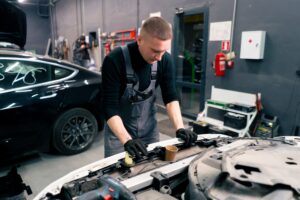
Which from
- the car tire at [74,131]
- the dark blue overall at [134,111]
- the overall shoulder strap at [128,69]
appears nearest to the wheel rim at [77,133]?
the car tire at [74,131]

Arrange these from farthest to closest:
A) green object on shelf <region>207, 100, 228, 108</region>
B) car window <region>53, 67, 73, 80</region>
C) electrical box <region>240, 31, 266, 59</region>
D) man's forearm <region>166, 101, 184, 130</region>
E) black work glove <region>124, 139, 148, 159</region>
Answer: green object on shelf <region>207, 100, 228, 108</region> < electrical box <region>240, 31, 266, 59</region> < car window <region>53, 67, 73, 80</region> < man's forearm <region>166, 101, 184, 130</region> < black work glove <region>124, 139, 148, 159</region>

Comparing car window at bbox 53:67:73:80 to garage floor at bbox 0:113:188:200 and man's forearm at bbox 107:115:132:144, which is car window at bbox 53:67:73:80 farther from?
man's forearm at bbox 107:115:132:144

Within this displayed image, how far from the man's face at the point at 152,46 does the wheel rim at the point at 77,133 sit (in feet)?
6.18

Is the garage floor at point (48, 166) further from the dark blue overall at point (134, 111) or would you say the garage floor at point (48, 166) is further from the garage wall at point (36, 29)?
the garage wall at point (36, 29)

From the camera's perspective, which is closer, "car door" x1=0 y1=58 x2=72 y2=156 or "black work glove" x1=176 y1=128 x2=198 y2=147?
"black work glove" x1=176 y1=128 x2=198 y2=147

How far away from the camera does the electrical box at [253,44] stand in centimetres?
320

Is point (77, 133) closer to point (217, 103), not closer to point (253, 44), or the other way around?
point (217, 103)

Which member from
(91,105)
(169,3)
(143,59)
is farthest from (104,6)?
(143,59)

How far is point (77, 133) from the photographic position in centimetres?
313

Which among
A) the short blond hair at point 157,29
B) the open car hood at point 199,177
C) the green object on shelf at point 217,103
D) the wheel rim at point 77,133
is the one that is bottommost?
the wheel rim at point 77,133

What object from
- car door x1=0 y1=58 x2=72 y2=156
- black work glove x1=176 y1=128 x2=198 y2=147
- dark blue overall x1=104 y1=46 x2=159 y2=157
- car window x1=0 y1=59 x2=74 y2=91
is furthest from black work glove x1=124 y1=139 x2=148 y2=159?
car window x1=0 y1=59 x2=74 y2=91

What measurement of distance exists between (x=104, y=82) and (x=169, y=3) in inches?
143

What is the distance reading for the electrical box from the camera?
320 centimetres

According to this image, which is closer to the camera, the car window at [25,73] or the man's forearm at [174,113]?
the man's forearm at [174,113]
